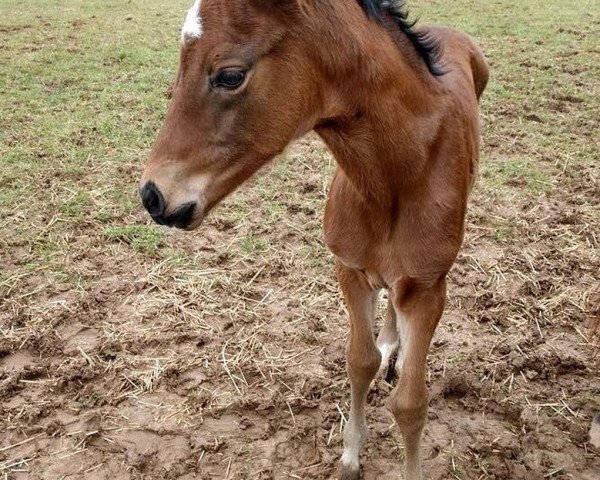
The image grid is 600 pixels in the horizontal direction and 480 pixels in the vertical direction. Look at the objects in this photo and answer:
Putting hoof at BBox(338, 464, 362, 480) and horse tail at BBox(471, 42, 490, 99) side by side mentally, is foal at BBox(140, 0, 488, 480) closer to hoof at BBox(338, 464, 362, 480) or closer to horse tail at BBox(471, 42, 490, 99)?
hoof at BBox(338, 464, 362, 480)

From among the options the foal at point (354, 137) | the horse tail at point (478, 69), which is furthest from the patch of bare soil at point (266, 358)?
the horse tail at point (478, 69)

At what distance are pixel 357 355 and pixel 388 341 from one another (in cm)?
59

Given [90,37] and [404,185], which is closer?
[404,185]

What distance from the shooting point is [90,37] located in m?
8.95

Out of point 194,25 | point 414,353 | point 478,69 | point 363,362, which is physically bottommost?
point 363,362

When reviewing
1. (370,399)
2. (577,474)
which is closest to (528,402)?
(577,474)

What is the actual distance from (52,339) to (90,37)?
268 inches

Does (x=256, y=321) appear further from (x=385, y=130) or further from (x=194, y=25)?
(x=194, y=25)

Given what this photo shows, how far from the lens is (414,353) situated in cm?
230

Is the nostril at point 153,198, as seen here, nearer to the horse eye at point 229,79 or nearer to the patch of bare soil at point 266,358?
the horse eye at point 229,79

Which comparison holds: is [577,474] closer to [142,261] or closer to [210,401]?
[210,401]

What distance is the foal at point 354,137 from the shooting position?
1.72 metres

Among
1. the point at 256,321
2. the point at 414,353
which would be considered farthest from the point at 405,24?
the point at 256,321

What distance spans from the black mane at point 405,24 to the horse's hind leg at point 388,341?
1312mm
